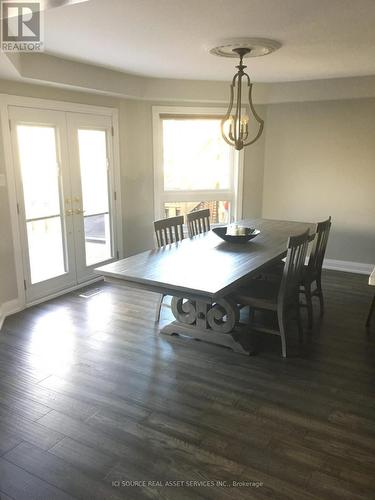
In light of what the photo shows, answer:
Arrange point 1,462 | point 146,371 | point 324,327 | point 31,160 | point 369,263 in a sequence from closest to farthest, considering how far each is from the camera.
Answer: point 1,462, point 146,371, point 324,327, point 31,160, point 369,263

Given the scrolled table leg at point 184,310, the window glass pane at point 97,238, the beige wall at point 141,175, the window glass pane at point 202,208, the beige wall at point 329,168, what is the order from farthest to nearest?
the window glass pane at point 202,208 → the beige wall at point 141,175 → the beige wall at point 329,168 → the window glass pane at point 97,238 → the scrolled table leg at point 184,310

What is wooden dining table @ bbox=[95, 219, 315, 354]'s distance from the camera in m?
2.59

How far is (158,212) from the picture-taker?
543 cm

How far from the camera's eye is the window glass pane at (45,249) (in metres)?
4.17

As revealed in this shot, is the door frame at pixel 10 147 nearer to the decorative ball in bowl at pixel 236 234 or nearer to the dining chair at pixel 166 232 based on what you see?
the dining chair at pixel 166 232

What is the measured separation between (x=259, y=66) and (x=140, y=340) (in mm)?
2988

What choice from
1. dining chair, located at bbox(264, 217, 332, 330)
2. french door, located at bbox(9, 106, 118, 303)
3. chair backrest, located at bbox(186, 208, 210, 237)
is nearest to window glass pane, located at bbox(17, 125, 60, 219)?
french door, located at bbox(9, 106, 118, 303)

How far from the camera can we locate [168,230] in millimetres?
3889

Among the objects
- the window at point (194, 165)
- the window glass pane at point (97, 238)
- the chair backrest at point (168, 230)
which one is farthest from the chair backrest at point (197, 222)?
the window glass pane at point (97, 238)

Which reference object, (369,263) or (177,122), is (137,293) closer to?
(177,122)

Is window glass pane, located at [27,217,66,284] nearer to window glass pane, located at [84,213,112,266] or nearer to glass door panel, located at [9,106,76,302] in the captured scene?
glass door panel, located at [9,106,76,302]

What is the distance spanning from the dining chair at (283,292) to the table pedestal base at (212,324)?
12 cm

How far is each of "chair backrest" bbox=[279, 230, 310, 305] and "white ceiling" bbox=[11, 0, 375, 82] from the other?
1.46 m

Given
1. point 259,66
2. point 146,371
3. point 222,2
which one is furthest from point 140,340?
point 259,66
